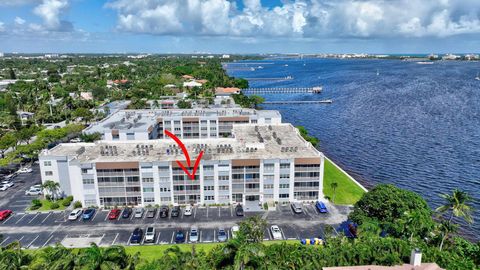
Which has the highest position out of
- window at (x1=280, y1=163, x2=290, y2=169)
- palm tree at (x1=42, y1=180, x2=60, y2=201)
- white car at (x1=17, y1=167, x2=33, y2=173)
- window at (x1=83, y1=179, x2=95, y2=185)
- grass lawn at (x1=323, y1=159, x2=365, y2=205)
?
window at (x1=280, y1=163, x2=290, y2=169)

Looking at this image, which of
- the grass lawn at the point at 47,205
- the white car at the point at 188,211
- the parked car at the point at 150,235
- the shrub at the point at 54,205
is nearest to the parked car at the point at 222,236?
the white car at the point at 188,211

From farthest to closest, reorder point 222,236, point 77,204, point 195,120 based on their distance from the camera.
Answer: point 195,120 < point 77,204 < point 222,236

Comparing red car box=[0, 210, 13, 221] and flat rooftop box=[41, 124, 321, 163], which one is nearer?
red car box=[0, 210, 13, 221]

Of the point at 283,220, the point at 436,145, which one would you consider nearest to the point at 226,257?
the point at 283,220

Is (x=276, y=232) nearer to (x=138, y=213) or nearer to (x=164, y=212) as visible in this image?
(x=164, y=212)

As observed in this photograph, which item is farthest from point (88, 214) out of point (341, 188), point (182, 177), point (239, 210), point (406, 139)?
point (406, 139)

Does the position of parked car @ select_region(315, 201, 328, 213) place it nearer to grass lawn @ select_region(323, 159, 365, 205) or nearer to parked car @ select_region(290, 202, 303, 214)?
parked car @ select_region(290, 202, 303, 214)

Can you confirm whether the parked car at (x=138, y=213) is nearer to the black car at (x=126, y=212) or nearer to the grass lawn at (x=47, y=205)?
the black car at (x=126, y=212)

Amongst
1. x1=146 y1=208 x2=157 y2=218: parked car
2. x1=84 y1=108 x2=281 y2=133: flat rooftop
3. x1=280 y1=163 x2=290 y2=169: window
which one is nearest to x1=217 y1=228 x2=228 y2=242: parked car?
x1=146 y1=208 x2=157 y2=218: parked car
